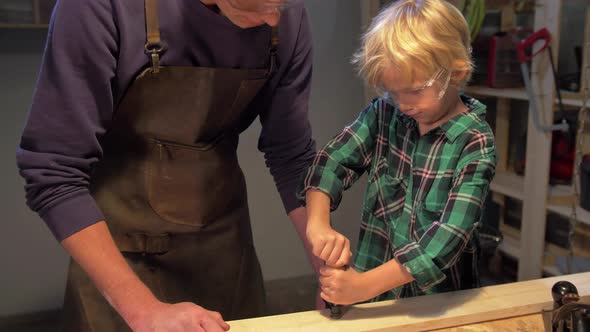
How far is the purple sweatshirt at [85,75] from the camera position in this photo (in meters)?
0.91

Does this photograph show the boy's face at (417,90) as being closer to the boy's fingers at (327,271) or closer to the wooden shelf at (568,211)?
the boy's fingers at (327,271)

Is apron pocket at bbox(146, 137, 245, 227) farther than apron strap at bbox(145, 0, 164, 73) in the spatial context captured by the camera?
Yes

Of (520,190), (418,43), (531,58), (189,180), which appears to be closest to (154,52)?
(189,180)

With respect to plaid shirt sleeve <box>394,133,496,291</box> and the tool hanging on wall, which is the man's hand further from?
the tool hanging on wall

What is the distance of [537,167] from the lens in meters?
2.47

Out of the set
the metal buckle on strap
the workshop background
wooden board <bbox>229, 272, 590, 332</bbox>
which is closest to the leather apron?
the metal buckle on strap

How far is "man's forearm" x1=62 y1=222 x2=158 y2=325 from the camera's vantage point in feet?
2.92

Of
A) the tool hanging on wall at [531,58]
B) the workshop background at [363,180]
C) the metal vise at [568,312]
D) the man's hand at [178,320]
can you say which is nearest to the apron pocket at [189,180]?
the man's hand at [178,320]

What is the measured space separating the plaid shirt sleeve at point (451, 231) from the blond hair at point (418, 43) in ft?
0.49

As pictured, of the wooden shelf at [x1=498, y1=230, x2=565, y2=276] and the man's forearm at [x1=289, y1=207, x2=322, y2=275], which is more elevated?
the man's forearm at [x1=289, y1=207, x2=322, y2=275]

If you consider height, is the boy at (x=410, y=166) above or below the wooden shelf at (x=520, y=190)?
above

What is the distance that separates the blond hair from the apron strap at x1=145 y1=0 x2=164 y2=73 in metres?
0.33

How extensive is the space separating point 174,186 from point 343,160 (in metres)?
0.34

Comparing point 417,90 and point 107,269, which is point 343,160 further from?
point 107,269
